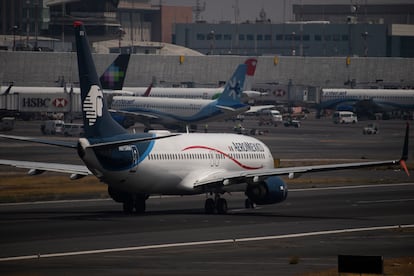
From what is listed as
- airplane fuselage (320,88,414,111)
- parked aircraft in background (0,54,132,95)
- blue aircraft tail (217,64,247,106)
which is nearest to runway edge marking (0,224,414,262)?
blue aircraft tail (217,64,247,106)

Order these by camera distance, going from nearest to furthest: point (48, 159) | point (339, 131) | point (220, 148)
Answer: point (220, 148)
point (48, 159)
point (339, 131)

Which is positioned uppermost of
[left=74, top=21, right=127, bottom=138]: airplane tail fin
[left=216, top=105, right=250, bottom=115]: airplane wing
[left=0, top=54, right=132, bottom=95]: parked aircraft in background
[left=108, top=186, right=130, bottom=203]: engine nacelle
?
[left=74, top=21, right=127, bottom=138]: airplane tail fin

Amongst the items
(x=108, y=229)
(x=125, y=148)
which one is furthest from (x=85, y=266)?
(x=125, y=148)

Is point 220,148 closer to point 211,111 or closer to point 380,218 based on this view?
point 380,218

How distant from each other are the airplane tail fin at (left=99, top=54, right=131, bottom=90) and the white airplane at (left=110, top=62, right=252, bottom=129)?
1279cm

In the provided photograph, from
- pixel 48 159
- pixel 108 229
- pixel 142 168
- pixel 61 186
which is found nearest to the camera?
pixel 108 229

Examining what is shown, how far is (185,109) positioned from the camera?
138m

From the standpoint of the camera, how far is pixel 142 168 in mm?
53094

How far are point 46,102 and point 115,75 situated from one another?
39.5 feet

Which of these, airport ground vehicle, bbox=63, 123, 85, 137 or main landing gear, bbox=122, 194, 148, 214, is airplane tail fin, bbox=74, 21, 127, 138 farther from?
airport ground vehicle, bbox=63, 123, 85, 137

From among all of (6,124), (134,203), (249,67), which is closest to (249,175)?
(134,203)

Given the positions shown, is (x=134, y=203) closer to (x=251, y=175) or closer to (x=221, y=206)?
(x=221, y=206)

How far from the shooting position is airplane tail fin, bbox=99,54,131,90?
151875 mm

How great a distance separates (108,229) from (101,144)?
3.92 m
